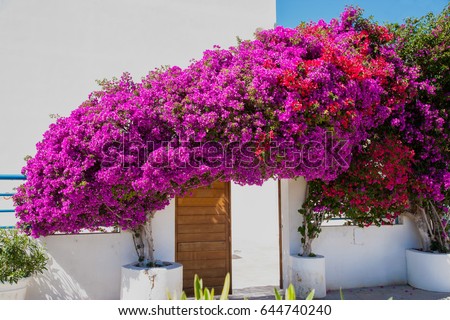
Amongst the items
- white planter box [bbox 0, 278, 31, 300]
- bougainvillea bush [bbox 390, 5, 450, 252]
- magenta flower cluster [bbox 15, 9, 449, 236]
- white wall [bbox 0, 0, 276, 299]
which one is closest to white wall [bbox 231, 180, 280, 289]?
white wall [bbox 0, 0, 276, 299]

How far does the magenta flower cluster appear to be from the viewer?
21.9 feet

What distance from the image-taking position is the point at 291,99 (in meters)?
6.71

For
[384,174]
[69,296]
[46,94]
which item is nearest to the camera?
[69,296]

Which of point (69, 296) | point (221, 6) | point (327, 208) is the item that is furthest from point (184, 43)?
point (69, 296)

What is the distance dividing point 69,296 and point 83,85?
6.78 metres

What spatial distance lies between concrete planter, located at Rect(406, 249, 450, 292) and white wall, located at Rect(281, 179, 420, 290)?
15.4 inches

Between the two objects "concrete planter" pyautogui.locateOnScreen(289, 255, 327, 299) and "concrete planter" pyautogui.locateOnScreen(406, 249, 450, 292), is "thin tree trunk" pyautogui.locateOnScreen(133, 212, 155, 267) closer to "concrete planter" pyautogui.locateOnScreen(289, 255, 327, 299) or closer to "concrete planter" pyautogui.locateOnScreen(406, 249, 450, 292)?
"concrete planter" pyautogui.locateOnScreen(289, 255, 327, 299)

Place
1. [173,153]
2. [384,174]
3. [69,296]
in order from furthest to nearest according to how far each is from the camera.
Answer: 1. [384,174]
2. [69,296]
3. [173,153]

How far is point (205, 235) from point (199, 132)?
2.69 metres

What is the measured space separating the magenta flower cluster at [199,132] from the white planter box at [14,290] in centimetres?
74

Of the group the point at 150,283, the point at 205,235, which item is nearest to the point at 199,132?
the point at 150,283

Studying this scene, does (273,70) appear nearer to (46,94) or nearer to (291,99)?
(291,99)

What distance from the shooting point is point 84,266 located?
7570 mm
